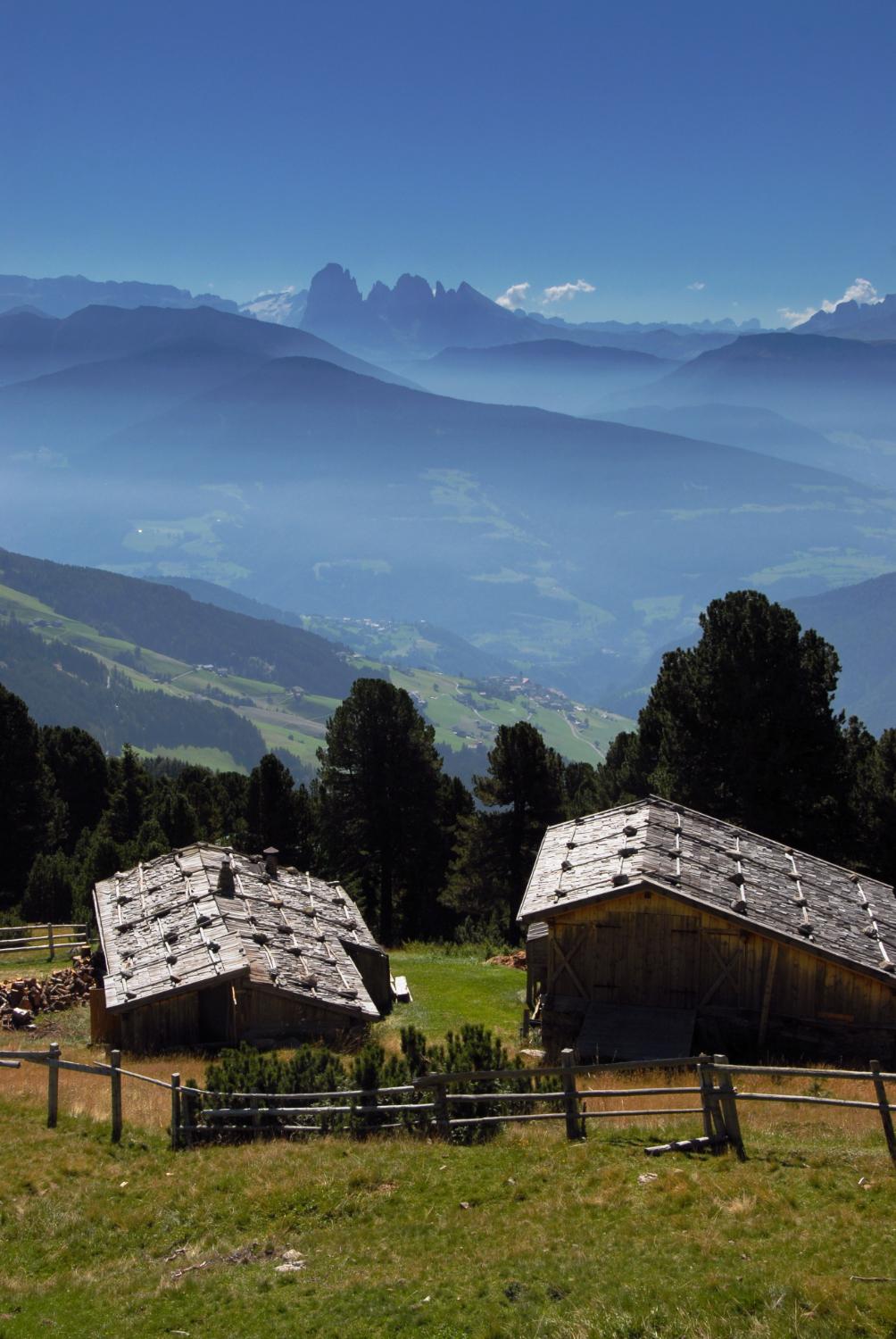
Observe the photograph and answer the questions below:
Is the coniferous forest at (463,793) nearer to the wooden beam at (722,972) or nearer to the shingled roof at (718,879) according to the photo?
the shingled roof at (718,879)

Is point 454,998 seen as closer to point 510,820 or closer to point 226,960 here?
point 226,960

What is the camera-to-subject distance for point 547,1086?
1850 cm

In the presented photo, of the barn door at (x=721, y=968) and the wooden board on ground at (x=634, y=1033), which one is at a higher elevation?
the barn door at (x=721, y=968)

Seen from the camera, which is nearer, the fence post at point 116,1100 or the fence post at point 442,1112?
the fence post at point 442,1112

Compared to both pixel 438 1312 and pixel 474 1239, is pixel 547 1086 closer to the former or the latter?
pixel 474 1239

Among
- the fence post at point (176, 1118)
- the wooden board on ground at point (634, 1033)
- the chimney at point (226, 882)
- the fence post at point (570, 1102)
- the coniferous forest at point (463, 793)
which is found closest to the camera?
the fence post at point (570, 1102)

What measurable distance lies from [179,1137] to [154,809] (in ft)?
159

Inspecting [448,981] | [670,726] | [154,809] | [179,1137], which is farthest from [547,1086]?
[154,809]

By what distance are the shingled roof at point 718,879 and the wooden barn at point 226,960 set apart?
549 cm

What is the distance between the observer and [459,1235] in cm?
1385

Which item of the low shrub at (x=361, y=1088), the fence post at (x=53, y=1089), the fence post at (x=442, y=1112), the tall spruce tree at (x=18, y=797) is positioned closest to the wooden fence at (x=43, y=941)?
the tall spruce tree at (x=18, y=797)

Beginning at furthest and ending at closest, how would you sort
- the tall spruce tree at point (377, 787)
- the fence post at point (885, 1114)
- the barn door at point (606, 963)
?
the tall spruce tree at point (377, 787), the barn door at point (606, 963), the fence post at point (885, 1114)

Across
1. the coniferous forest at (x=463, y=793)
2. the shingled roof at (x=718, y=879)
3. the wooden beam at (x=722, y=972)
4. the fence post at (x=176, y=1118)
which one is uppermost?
the coniferous forest at (x=463, y=793)

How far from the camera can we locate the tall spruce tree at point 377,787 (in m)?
55.6
